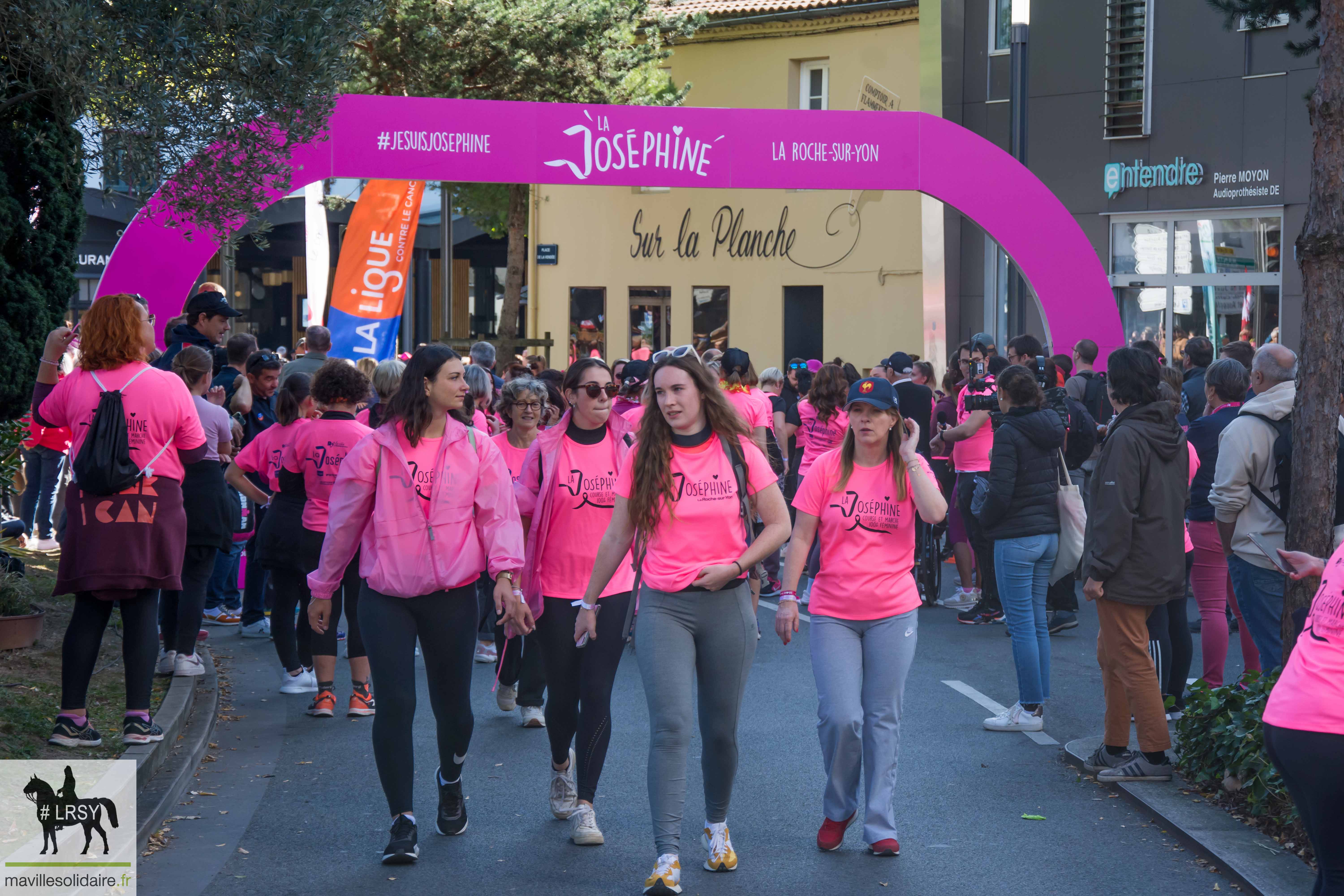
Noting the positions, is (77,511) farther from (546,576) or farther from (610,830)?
(610,830)

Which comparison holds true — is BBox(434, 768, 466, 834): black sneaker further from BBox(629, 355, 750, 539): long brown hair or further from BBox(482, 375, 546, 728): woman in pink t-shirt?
BBox(482, 375, 546, 728): woman in pink t-shirt

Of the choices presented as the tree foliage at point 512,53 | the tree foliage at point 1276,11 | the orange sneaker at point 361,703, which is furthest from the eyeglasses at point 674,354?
the tree foliage at point 512,53

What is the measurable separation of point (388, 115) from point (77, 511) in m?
8.05

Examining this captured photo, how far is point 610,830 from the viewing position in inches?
219

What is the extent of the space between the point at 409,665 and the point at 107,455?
74.5 inches

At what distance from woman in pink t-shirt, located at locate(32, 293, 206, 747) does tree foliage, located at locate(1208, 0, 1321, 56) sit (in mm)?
9537

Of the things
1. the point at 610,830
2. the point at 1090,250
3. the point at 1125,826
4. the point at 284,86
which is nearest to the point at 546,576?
the point at 610,830

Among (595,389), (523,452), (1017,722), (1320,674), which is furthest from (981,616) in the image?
(1320,674)

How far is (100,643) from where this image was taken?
6.23m

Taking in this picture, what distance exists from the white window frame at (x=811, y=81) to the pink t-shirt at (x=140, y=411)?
23.4m

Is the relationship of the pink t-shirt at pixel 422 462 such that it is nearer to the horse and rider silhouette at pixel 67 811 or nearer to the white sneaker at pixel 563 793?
the white sneaker at pixel 563 793

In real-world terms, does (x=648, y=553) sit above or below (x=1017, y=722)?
above

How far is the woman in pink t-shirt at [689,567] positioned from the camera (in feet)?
15.7

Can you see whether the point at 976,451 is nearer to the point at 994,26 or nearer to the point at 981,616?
the point at 981,616
